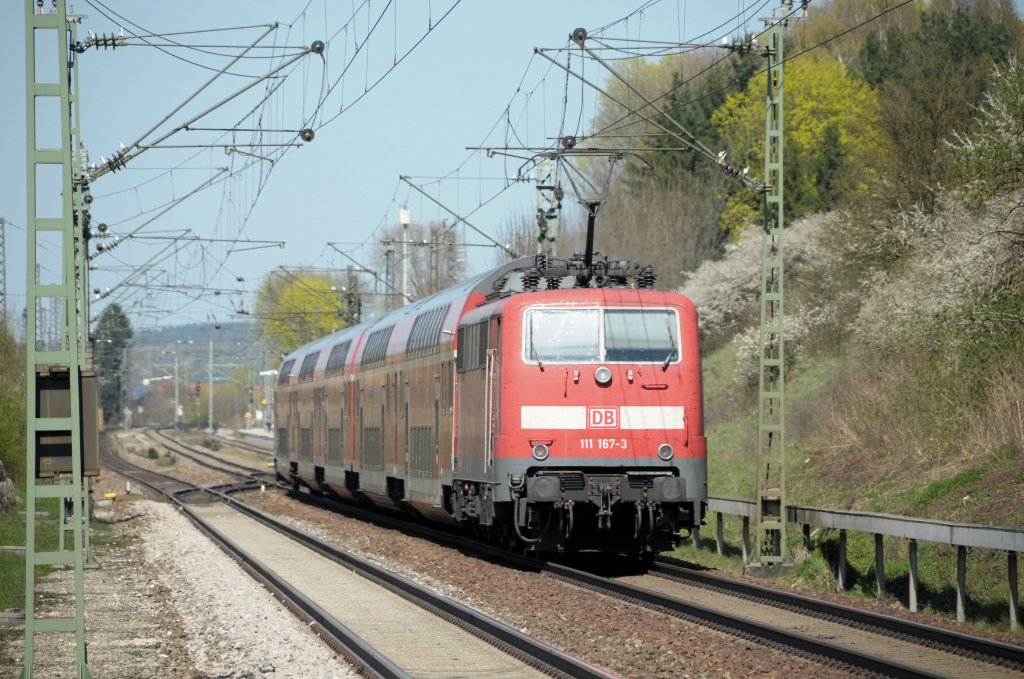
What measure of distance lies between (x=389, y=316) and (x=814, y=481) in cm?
951

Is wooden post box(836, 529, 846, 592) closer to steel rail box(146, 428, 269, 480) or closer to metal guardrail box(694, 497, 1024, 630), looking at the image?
metal guardrail box(694, 497, 1024, 630)

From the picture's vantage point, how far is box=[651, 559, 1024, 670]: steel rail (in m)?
10.8

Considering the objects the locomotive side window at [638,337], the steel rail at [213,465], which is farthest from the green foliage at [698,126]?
the locomotive side window at [638,337]

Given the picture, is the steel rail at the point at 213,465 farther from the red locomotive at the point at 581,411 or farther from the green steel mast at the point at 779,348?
the green steel mast at the point at 779,348

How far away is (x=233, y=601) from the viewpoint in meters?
16.1

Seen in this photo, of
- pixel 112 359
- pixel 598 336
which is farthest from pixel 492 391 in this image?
pixel 112 359

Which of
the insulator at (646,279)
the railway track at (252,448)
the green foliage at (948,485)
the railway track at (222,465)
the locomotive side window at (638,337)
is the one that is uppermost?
the insulator at (646,279)

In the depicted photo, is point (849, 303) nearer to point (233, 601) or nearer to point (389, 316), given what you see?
point (389, 316)

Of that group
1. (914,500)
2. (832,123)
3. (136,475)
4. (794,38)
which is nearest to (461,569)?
(914,500)

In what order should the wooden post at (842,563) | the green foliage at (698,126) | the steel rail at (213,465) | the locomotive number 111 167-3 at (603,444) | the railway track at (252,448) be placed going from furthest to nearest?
the railway track at (252,448) → the green foliage at (698,126) → the steel rail at (213,465) → the locomotive number 111 167-3 at (603,444) → the wooden post at (842,563)

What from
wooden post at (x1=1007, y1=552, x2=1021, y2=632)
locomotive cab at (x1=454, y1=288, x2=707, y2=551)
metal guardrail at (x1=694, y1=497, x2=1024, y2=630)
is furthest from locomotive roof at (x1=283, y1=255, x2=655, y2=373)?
wooden post at (x1=1007, y1=552, x2=1021, y2=632)

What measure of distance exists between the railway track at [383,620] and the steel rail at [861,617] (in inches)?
129

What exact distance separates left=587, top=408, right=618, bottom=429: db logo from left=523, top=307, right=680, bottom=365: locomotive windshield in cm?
66

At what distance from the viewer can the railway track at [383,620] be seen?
11.0m
